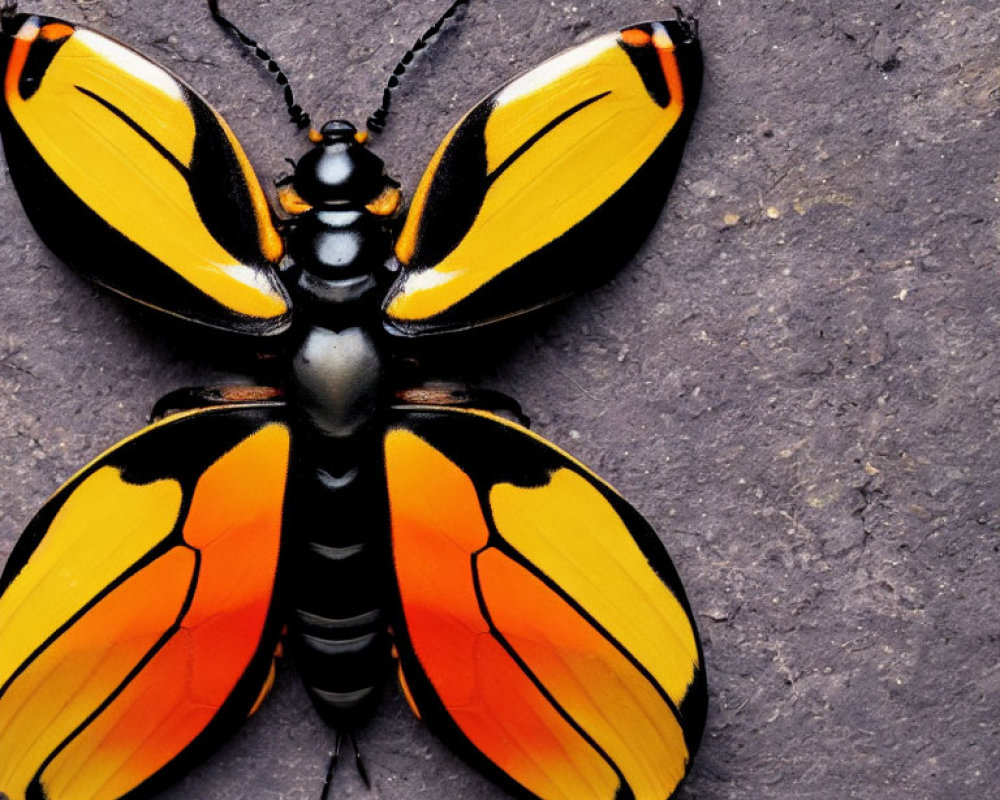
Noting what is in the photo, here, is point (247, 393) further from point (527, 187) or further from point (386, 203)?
point (527, 187)

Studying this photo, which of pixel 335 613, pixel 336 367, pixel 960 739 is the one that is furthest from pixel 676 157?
pixel 960 739

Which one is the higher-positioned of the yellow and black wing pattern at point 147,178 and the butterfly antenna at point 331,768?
the yellow and black wing pattern at point 147,178

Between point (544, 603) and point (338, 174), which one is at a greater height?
point (338, 174)

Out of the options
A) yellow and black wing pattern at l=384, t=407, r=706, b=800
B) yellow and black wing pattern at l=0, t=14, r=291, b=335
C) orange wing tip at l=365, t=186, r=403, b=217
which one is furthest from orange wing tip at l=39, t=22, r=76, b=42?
yellow and black wing pattern at l=384, t=407, r=706, b=800

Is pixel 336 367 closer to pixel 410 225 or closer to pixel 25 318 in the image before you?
pixel 410 225

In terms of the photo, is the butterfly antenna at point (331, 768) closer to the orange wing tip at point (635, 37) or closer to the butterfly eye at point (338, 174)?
the butterfly eye at point (338, 174)

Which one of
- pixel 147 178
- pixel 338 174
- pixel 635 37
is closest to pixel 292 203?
pixel 338 174

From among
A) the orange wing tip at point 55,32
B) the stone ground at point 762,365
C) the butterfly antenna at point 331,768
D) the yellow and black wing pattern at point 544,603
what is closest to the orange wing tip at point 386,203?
the stone ground at point 762,365
